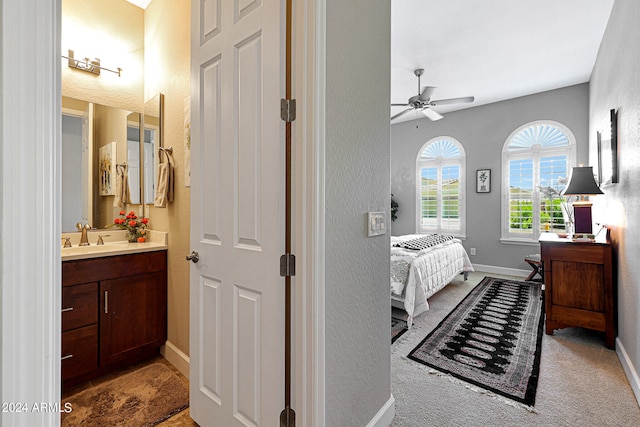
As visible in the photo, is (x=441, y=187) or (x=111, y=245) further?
(x=441, y=187)

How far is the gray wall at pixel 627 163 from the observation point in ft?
6.61

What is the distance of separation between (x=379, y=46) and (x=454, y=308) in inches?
116

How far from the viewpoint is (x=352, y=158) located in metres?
1.39

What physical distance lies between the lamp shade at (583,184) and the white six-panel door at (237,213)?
301 centimetres

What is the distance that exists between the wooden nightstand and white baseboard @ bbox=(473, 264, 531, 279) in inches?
99.7

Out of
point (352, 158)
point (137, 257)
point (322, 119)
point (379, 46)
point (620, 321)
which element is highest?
point (379, 46)

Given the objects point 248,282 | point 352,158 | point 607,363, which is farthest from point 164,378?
point 607,363

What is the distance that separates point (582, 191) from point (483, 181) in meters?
2.73

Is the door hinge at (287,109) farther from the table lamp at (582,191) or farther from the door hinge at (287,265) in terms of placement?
the table lamp at (582,191)

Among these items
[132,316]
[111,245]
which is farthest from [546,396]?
[111,245]

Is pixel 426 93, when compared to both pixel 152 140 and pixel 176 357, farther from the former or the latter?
pixel 176 357

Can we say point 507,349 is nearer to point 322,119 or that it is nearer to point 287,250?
point 287,250

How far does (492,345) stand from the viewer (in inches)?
99.7

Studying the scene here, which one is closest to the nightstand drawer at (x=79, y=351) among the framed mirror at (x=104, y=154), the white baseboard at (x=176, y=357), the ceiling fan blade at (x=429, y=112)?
the white baseboard at (x=176, y=357)
